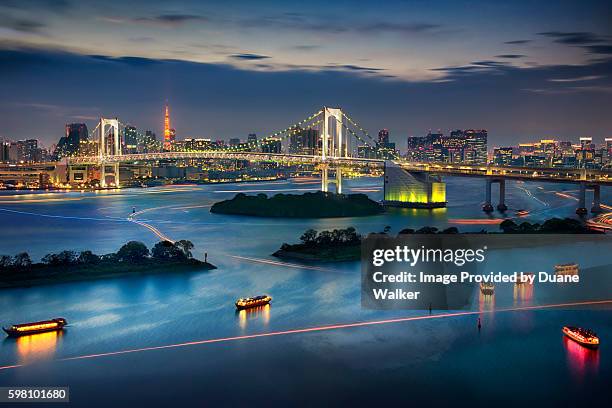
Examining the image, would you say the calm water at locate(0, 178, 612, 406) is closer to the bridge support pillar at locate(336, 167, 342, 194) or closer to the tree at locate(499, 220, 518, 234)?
the tree at locate(499, 220, 518, 234)

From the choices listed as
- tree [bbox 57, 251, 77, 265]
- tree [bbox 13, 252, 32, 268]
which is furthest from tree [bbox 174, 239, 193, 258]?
tree [bbox 13, 252, 32, 268]

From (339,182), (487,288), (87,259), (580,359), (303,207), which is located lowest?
(580,359)

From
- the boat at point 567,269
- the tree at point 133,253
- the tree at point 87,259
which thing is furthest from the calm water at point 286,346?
the tree at point 87,259

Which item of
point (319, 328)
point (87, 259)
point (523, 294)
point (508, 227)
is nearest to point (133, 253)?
point (87, 259)

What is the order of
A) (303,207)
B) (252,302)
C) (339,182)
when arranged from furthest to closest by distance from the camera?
(339,182)
(303,207)
(252,302)

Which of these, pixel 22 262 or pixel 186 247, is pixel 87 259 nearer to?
pixel 22 262

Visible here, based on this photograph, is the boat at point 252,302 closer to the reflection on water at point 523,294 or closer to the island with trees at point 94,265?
the island with trees at point 94,265

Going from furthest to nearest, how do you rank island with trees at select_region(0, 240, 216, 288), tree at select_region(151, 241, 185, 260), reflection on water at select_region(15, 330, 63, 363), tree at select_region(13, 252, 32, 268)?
tree at select_region(151, 241, 185, 260) → tree at select_region(13, 252, 32, 268) → island with trees at select_region(0, 240, 216, 288) → reflection on water at select_region(15, 330, 63, 363)
